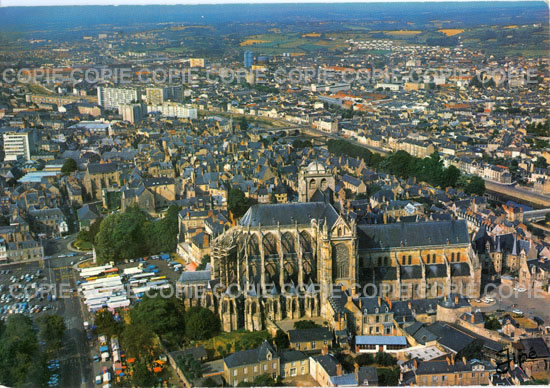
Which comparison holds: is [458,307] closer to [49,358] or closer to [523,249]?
[523,249]

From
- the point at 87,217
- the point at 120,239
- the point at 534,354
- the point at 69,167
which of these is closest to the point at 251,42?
the point at 69,167

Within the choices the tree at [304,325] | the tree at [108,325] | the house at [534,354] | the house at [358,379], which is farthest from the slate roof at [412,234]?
the tree at [108,325]

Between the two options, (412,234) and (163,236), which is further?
(163,236)

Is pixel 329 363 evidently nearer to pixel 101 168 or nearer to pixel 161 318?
pixel 161 318

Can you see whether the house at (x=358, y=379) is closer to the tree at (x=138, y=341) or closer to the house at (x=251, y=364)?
the house at (x=251, y=364)

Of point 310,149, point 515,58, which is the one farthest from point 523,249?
point 515,58

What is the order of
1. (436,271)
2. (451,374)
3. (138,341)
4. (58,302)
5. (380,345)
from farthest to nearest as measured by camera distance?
(58,302)
(436,271)
(380,345)
(138,341)
(451,374)

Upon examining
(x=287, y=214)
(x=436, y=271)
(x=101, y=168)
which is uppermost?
(x=287, y=214)
